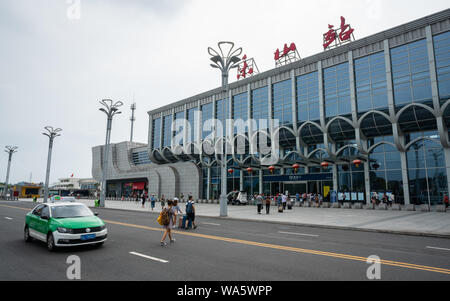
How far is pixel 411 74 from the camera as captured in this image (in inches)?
1109

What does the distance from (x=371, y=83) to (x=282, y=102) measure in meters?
11.5

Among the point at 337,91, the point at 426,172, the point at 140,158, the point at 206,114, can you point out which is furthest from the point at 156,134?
the point at 426,172

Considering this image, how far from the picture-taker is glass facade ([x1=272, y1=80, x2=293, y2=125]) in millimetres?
37844

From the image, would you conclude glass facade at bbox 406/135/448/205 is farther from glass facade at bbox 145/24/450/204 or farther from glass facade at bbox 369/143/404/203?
glass facade at bbox 369/143/404/203

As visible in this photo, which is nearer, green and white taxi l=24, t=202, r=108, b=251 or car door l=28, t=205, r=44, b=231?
green and white taxi l=24, t=202, r=108, b=251

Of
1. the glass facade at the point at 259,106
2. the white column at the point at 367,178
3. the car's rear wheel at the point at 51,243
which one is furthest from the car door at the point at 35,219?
the glass facade at the point at 259,106

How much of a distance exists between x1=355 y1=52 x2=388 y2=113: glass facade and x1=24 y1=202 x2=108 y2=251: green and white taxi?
30.4m

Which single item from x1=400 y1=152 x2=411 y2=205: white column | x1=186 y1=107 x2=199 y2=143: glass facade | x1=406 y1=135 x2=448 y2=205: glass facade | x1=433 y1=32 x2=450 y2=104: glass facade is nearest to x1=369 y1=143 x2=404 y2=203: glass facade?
x1=400 y1=152 x2=411 y2=205: white column

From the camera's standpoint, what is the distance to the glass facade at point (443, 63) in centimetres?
2606

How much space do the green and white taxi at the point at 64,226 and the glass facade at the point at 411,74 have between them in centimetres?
3059

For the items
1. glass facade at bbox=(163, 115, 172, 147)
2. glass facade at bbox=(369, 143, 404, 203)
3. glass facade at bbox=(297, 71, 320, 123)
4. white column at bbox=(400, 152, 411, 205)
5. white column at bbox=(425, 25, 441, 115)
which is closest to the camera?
white column at bbox=(425, 25, 441, 115)
